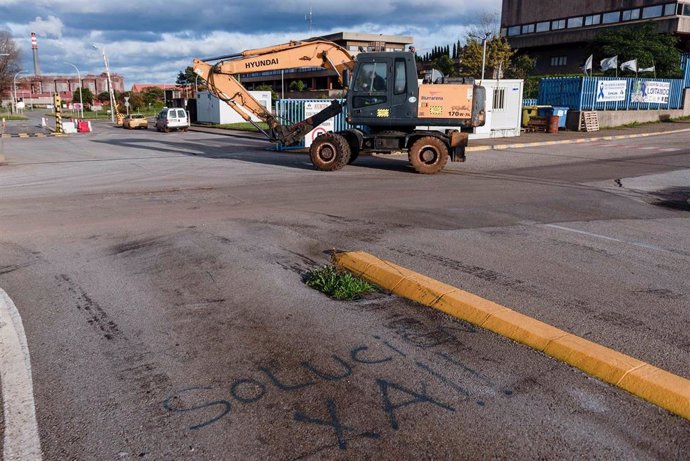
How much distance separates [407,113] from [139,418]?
12981 mm

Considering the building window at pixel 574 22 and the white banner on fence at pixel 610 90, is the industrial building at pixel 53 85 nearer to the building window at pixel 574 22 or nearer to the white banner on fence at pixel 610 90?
the building window at pixel 574 22

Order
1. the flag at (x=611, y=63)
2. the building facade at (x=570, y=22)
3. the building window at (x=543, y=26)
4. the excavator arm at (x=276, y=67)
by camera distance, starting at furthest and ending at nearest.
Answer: the building window at (x=543, y=26) → the building facade at (x=570, y=22) → the flag at (x=611, y=63) → the excavator arm at (x=276, y=67)

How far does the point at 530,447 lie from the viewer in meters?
3.38

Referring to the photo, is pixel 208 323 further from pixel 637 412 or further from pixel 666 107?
pixel 666 107

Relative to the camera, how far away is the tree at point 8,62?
3935 inches

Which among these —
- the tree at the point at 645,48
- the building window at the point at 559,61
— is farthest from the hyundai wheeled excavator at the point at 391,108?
the building window at the point at 559,61

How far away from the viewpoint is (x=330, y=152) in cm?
1639

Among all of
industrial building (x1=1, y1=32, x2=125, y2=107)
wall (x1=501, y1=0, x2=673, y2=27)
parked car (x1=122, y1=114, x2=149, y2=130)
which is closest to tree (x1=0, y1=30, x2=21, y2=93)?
industrial building (x1=1, y1=32, x2=125, y2=107)

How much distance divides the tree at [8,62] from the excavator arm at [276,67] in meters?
98.6

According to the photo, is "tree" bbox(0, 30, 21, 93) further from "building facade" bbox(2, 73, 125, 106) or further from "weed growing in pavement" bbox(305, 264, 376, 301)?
"weed growing in pavement" bbox(305, 264, 376, 301)

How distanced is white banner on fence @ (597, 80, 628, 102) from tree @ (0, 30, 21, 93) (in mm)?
99269

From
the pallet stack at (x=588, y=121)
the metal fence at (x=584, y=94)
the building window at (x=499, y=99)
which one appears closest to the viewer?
the building window at (x=499, y=99)

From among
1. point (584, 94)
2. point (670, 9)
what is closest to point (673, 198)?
point (584, 94)

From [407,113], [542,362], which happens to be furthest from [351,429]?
[407,113]
